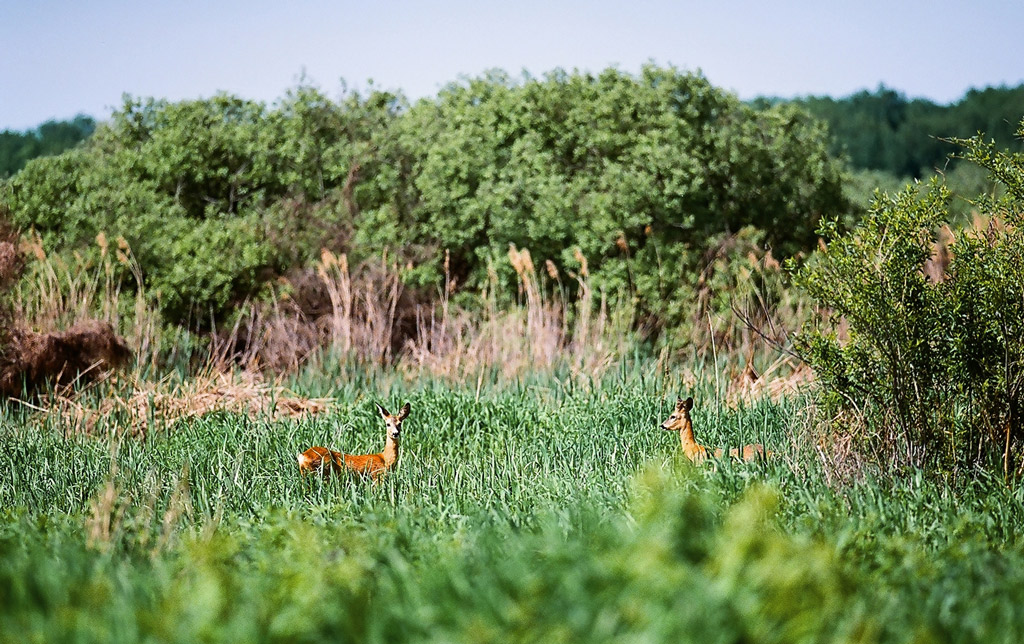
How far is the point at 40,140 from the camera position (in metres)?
18.2

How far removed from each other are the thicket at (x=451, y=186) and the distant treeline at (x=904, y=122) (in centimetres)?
2714

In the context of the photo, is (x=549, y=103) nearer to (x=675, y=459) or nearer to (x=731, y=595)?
(x=675, y=459)

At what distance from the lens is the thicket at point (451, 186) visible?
42.5 feet

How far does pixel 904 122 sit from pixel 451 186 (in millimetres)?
36989

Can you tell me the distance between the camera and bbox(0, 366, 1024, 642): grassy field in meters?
2.42

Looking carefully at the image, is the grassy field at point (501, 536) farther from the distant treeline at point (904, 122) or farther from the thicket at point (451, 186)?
the distant treeline at point (904, 122)

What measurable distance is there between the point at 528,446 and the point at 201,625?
12.4 ft

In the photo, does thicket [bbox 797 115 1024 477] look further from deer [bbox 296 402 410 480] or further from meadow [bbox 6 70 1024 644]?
deer [bbox 296 402 410 480]

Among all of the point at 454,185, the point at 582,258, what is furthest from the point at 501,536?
the point at 454,185

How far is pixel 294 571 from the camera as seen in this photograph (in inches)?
121

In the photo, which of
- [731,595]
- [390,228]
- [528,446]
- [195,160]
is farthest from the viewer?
[195,160]

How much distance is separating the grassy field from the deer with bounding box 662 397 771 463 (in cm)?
15

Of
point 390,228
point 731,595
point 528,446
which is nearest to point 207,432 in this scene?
point 528,446

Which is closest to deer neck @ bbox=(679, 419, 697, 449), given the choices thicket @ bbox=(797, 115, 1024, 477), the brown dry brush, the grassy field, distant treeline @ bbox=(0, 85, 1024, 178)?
the grassy field
